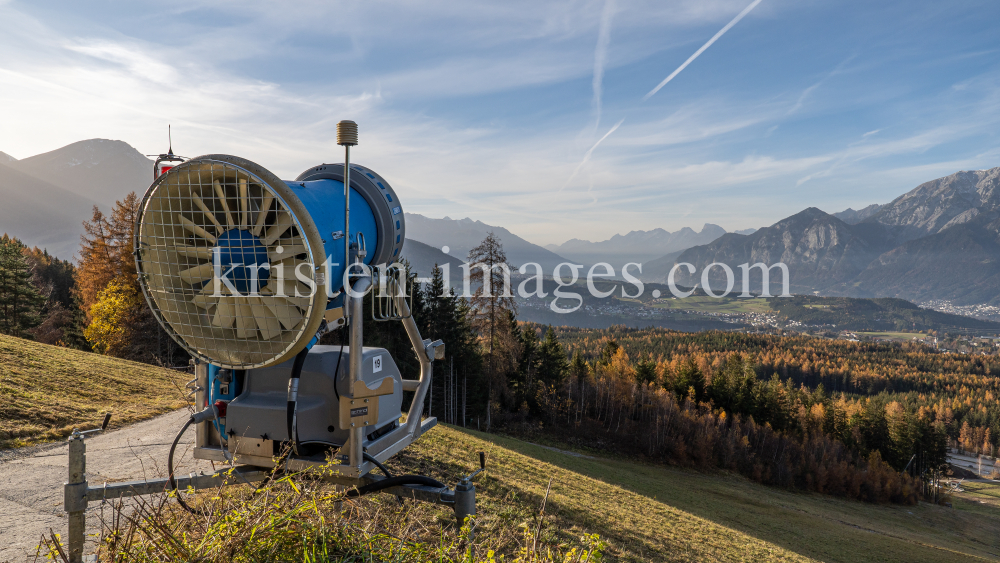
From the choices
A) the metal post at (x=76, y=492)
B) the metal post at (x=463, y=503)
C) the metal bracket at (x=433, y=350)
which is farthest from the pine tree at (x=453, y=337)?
the metal post at (x=463, y=503)

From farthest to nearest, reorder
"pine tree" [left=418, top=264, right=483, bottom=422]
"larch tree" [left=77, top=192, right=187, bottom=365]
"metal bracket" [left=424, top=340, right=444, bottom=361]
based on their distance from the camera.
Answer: "pine tree" [left=418, top=264, right=483, bottom=422] < "larch tree" [left=77, top=192, right=187, bottom=365] < "metal bracket" [left=424, top=340, right=444, bottom=361]

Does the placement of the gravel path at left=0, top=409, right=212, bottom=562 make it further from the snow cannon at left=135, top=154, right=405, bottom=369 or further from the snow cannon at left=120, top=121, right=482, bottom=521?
the snow cannon at left=135, top=154, right=405, bottom=369

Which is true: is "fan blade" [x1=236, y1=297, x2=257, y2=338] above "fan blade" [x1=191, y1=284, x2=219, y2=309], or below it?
below

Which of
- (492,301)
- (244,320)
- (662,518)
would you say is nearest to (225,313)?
(244,320)

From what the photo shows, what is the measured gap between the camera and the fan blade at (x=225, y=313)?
3330mm

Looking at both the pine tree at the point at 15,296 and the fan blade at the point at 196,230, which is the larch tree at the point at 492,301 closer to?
the fan blade at the point at 196,230

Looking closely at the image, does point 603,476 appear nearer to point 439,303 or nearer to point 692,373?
point 439,303

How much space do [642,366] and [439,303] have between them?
31385 mm

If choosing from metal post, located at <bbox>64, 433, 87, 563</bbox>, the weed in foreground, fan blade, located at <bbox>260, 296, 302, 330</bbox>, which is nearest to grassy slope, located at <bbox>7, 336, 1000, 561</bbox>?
the weed in foreground

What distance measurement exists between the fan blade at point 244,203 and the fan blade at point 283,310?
53 cm

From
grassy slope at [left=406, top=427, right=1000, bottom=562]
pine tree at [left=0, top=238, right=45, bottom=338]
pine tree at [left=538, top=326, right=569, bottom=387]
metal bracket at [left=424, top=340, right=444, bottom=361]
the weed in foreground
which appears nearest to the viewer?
the weed in foreground

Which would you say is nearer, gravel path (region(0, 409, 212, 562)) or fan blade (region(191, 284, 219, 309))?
fan blade (region(191, 284, 219, 309))

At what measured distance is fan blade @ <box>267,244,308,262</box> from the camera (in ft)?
10.3

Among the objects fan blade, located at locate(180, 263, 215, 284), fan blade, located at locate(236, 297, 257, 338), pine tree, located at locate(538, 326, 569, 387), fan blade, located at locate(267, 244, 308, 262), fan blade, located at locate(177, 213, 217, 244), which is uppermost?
fan blade, located at locate(177, 213, 217, 244)
